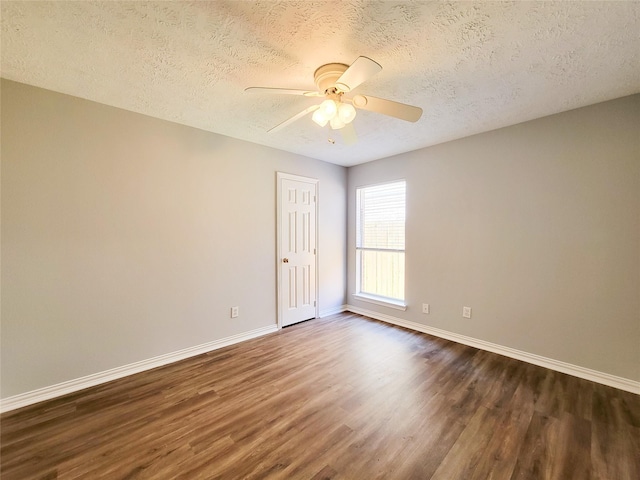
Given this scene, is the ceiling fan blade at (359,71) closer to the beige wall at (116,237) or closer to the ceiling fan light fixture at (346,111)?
the ceiling fan light fixture at (346,111)

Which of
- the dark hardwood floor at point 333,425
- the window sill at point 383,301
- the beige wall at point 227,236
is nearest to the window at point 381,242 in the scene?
the window sill at point 383,301

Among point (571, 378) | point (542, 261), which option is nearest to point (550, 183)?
point (542, 261)

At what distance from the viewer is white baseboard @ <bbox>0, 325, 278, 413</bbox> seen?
1951mm

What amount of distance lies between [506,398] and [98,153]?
3.99 meters

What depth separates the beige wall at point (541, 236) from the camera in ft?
7.16

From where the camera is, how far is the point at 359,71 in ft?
4.54

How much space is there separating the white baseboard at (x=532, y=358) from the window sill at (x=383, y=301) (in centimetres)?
18

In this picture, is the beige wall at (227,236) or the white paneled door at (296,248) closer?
the beige wall at (227,236)

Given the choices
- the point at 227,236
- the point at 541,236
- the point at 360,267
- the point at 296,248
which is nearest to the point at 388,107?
the point at 541,236

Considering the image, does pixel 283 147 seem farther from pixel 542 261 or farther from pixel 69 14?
pixel 542 261

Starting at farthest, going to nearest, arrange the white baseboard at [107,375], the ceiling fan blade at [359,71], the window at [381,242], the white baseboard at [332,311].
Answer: the white baseboard at [332,311] < the window at [381,242] < the white baseboard at [107,375] < the ceiling fan blade at [359,71]

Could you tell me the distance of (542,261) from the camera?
256cm

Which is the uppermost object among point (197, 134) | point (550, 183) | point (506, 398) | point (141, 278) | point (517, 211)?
point (197, 134)

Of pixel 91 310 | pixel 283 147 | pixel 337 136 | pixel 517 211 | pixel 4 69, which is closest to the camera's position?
pixel 4 69
